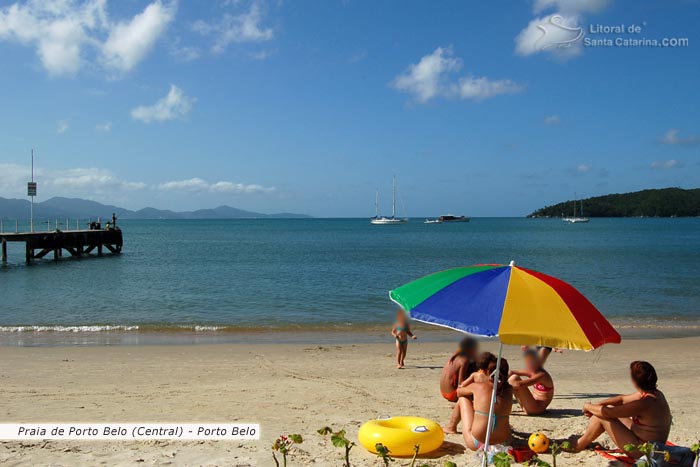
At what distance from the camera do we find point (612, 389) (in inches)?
359

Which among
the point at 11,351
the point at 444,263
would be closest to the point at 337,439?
the point at 11,351

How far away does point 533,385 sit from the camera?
24.3 feet

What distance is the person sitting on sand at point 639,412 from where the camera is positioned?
207 inches

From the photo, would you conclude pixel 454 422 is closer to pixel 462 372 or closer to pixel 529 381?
pixel 462 372

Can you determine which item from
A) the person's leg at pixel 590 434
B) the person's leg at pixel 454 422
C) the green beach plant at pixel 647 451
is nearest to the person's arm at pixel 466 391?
the person's leg at pixel 454 422

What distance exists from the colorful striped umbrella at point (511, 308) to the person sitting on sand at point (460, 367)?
2434 mm

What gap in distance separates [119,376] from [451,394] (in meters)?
6.01

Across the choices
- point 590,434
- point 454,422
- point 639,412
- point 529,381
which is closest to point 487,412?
point 454,422

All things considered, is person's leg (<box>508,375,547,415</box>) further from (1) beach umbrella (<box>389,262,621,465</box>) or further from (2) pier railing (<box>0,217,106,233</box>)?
(2) pier railing (<box>0,217,106,233</box>)

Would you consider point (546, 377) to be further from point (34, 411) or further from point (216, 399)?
point (34, 411)

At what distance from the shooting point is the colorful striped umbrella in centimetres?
422

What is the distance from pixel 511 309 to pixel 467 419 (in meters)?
2.13

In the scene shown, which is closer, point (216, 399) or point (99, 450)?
point (99, 450)

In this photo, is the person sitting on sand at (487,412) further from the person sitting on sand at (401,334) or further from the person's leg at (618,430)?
the person sitting on sand at (401,334)
